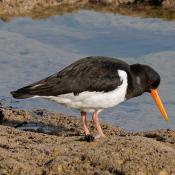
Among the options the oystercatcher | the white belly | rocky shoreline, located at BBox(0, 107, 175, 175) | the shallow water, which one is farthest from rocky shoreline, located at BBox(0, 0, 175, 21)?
rocky shoreline, located at BBox(0, 107, 175, 175)

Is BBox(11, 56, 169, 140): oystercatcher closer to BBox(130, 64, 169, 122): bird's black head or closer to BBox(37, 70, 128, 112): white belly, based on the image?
BBox(37, 70, 128, 112): white belly

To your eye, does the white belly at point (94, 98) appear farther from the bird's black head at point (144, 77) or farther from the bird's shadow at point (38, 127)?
the bird's shadow at point (38, 127)

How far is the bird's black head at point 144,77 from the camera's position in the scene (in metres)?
9.61

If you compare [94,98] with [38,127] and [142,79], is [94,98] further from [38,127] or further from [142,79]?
[38,127]

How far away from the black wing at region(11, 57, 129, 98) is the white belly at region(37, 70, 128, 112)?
2.1 inches

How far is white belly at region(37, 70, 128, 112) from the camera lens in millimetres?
9055

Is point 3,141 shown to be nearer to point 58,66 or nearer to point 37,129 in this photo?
point 37,129

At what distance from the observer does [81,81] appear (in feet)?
29.9

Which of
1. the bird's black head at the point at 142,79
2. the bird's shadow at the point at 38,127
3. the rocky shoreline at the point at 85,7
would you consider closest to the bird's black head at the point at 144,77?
the bird's black head at the point at 142,79

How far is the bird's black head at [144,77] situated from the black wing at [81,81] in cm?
46

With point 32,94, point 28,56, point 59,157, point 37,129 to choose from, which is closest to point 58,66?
point 28,56

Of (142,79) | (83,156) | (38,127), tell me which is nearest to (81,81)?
(142,79)

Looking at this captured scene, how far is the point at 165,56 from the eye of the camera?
50.3 feet

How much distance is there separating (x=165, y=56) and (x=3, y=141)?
7689 mm
